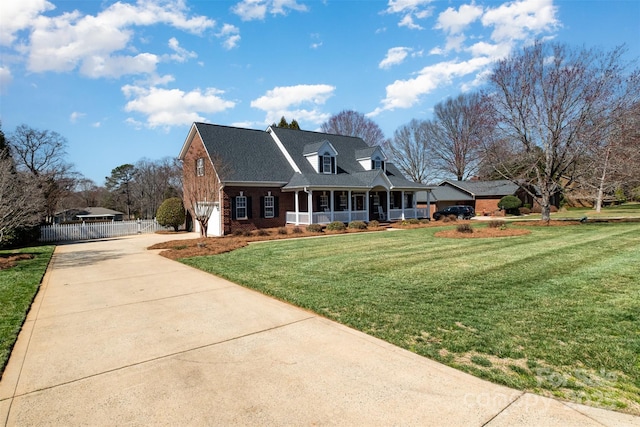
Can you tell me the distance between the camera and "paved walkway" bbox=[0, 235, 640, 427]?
3.18 meters

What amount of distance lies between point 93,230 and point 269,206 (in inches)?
473

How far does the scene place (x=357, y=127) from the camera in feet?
182

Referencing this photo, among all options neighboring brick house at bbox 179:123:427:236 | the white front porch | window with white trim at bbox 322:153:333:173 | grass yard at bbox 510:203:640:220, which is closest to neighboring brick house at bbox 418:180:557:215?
grass yard at bbox 510:203:640:220

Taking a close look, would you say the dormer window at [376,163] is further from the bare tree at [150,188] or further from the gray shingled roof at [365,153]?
the bare tree at [150,188]

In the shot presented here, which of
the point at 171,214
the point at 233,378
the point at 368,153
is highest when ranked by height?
the point at 368,153

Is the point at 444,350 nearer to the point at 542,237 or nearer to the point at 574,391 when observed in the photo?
the point at 574,391

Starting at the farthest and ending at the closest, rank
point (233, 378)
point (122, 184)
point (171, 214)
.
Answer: point (122, 184), point (171, 214), point (233, 378)

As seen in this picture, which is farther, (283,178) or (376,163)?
(376,163)

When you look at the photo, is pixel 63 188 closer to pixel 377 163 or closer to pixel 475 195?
pixel 377 163

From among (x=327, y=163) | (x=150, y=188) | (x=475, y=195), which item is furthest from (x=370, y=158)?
(x=150, y=188)

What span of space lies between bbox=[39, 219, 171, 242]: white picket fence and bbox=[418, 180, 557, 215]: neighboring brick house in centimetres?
3170

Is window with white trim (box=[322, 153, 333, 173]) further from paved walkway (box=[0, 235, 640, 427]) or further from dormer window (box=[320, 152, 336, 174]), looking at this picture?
paved walkway (box=[0, 235, 640, 427])

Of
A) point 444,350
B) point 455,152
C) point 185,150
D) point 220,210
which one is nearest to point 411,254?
point 444,350

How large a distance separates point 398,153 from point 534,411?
179 feet
